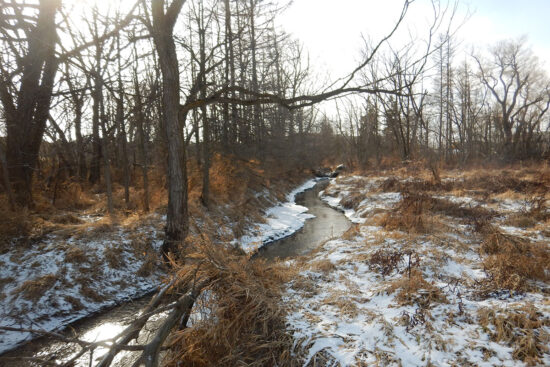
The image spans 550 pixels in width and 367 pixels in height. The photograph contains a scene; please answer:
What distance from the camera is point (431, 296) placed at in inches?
155

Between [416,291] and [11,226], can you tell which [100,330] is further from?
[416,291]

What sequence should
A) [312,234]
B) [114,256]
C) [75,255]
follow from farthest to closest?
[312,234], [114,256], [75,255]

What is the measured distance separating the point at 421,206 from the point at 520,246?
4.19 m

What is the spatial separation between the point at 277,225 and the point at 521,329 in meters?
9.12

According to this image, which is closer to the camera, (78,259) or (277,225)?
(78,259)

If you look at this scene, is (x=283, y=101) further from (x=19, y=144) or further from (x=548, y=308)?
(x=19, y=144)

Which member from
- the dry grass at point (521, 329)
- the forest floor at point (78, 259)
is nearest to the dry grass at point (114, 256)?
the forest floor at point (78, 259)

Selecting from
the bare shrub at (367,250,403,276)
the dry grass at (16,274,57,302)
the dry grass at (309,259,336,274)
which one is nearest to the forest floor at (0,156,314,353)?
the dry grass at (16,274,57,302)

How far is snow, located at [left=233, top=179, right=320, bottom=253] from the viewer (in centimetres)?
989

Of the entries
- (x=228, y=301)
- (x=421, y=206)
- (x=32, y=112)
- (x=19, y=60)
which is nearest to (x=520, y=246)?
(x=421, y=206)

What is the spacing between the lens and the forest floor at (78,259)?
5.07 metres

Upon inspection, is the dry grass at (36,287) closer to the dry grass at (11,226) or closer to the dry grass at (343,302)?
the dry grass at (11,226)

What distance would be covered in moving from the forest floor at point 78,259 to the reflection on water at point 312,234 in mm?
858

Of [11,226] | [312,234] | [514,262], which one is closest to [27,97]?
[11,226]
